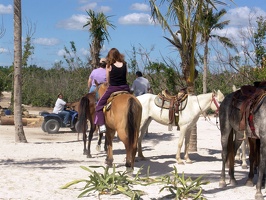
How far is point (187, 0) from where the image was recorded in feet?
39.0

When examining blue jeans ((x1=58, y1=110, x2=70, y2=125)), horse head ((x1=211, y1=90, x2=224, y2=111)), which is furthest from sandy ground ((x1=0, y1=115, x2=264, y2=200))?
horse head ((x1=211, y1=90, x2=224, y2=111))

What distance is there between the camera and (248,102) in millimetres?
8367

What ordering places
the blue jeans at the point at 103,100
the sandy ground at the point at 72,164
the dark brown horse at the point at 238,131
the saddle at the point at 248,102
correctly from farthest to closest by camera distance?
the blue jeans at the point at 103,100 < the saddle at the point at 248,102 < the dark brown horse at the point at 238,131 < the sandy ground at the point at 72,164

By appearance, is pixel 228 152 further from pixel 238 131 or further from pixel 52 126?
pixel 52 126

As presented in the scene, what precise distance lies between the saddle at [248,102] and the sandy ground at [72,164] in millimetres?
1178

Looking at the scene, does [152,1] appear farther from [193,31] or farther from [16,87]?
[16,87]

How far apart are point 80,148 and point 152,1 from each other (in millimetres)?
4916

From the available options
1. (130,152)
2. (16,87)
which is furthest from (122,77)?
(16,87)

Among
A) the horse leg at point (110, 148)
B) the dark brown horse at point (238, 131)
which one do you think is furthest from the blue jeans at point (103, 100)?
the dark brown horse at point (238, 131)

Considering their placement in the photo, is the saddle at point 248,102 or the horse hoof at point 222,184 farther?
the horse hoof at point 222,184

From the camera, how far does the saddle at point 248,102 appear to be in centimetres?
823

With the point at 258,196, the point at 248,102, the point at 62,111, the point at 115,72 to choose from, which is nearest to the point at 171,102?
the point at 115,72

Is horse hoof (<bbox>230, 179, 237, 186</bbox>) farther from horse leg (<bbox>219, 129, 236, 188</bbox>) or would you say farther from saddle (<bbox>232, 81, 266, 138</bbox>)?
saddle (<bbox>232, 81, 266, 138</bbox>)

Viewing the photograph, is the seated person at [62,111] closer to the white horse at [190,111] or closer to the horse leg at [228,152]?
the white horse at [190,111]
